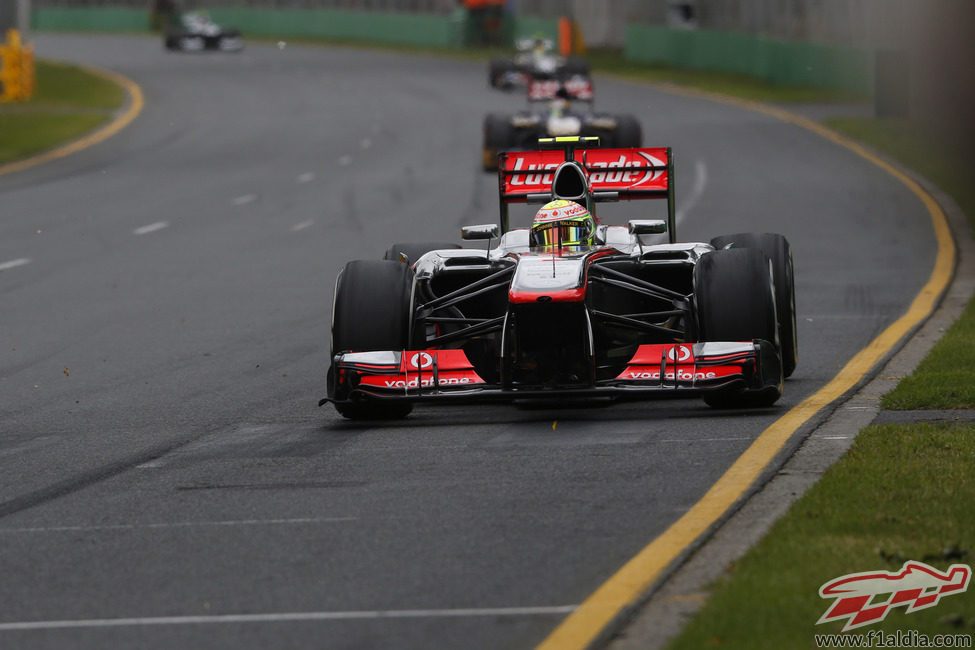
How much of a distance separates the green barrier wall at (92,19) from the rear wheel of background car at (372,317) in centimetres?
9059

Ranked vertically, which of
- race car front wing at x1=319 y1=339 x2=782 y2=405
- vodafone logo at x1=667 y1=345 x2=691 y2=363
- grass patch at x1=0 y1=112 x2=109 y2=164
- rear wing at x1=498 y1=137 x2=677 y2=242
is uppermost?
rear wing at x1=498 y1=137 x2=677 y2=242

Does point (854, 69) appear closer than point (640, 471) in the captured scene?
No

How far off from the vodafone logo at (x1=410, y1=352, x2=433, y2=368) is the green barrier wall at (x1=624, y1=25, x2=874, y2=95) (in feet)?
115

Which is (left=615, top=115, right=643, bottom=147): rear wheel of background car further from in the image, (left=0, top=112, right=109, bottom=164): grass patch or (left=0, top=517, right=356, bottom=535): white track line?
(left=0, top=517, right=356, bottom=535): white track line

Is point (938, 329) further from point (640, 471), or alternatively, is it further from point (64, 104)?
point (64, 104)

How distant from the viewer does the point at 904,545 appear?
21.0ft

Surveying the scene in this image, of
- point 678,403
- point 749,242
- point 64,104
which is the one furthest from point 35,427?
point 64,104

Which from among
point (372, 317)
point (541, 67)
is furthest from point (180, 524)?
point (541, 67)

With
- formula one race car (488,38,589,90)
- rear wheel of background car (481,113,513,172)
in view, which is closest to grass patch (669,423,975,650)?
rear wheel of background car (481,113,513,172)

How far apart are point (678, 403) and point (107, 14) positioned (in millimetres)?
96630

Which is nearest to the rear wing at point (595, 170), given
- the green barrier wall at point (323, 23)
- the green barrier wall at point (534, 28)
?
the green barrier wall at point (534, 28)

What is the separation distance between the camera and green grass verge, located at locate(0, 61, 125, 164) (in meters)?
35.9

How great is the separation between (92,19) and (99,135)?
68300 millimetres

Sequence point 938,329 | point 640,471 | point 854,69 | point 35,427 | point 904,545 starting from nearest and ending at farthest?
point 904,545
point 640,471
point 35,427
point 938,329
point 854,69
